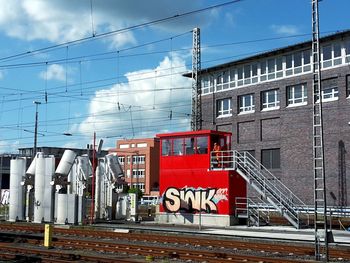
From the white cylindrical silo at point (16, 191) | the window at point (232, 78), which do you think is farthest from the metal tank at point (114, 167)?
the window at point (232, 78)

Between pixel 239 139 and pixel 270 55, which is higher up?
pixel 270 55

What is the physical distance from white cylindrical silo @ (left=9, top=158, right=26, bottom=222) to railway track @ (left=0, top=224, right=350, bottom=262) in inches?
468

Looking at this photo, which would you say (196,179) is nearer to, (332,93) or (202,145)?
(202,145)

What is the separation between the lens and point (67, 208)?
1278 inches

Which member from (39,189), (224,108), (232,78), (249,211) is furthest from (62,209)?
(232,78)

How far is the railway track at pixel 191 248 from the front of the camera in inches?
673

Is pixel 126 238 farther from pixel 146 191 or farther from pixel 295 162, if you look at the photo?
pixel 146 191

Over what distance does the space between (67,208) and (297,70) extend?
1287 inches

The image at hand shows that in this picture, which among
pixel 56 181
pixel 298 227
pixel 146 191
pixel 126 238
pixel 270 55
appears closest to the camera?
pixel 126 238

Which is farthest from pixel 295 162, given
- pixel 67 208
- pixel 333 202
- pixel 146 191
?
pixel 146 191

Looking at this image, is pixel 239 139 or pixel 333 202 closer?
pixel 333 202

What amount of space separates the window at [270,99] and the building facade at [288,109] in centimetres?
11

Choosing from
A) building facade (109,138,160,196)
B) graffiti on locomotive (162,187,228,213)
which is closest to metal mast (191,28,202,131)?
graffiti on locomotive (162,187,228,213)

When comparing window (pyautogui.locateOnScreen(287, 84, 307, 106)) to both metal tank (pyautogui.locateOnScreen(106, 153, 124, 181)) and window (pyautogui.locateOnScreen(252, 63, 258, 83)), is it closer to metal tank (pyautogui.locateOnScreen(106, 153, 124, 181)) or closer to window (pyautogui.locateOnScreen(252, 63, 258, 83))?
window (pyautogui.locateOnScreen(252, 63, 258, 83))
